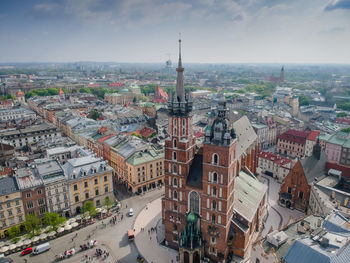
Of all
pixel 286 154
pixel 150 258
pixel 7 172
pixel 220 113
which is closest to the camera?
pixel 220 113

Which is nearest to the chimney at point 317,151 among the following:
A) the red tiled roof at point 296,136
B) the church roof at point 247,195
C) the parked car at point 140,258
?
the church roof at point 247,195

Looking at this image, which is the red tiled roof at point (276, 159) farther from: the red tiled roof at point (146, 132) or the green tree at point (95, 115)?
the green tree at point (95, 115)

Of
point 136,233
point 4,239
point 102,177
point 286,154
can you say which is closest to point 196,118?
point 286,154

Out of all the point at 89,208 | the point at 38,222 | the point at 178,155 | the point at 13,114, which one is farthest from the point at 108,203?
the point at 13,114

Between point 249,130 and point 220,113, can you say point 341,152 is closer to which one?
point 249,130

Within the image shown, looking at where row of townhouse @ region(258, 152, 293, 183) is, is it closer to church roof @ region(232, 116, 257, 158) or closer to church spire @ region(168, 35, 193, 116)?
church roof @ region(232, 116, 257, 158)

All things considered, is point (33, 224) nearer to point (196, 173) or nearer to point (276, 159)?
point (196, 173)
